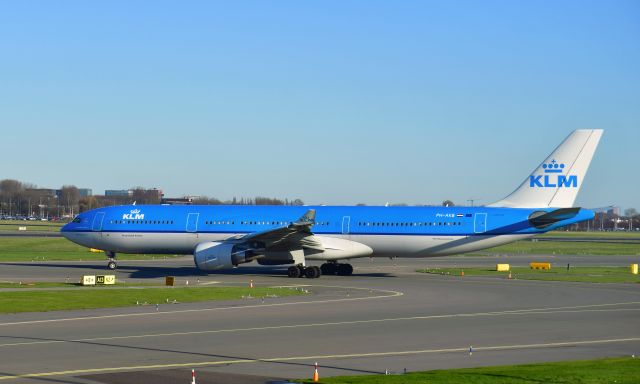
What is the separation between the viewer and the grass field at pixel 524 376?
20258mm

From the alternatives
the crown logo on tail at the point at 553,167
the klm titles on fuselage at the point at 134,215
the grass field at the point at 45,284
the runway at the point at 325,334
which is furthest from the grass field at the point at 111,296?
the crown logo on tail at the point at 553,167

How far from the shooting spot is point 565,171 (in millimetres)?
54719

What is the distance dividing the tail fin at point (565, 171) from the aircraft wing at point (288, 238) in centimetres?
1287

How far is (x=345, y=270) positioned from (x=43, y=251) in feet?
126

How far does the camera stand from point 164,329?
30188 mm

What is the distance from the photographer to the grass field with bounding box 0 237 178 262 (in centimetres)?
7550

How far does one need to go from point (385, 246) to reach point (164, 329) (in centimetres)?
2752

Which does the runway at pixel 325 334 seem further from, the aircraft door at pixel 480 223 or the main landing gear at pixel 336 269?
the main landing gear at pixel 336 269

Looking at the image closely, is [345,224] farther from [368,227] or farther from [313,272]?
[313,272]

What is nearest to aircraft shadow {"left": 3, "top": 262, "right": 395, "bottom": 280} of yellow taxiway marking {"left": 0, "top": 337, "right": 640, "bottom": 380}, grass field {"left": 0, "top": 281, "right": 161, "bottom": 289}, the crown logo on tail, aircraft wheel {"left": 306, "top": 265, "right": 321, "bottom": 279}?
aircraft wheel {"left": 306, "top": 265, "right": 321, "bottom": 279}

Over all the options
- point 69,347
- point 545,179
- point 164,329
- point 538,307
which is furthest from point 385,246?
point 69,347

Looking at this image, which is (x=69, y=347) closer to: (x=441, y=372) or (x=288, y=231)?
(x=441, y=372)

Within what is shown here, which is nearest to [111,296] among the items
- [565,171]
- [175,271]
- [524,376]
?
[175,271]

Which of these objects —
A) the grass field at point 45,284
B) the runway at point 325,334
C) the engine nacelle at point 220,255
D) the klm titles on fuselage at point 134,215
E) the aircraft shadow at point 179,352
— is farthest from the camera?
the klm titles on fuselage at point 134,215
